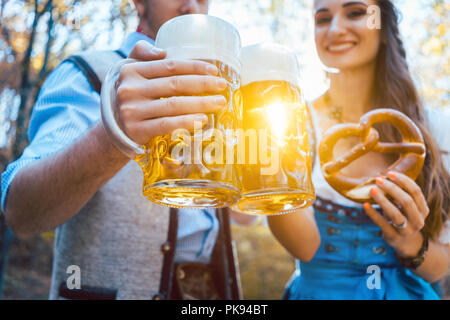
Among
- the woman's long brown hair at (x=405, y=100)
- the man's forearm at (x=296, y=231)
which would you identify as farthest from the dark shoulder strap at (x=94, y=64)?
the woman's long brown hair at (x=405, y=100)

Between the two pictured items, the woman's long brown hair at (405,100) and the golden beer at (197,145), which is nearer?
the golden beer at (197,145)

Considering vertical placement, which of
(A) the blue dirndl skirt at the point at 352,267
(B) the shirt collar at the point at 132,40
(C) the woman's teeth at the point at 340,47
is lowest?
(A) the blue dirndl skirt at the point at 352,267

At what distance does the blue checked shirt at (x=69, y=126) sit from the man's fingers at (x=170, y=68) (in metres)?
0.35

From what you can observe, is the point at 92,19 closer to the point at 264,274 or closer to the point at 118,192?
the point at 118,192

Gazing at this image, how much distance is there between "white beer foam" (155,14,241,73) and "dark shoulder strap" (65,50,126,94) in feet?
A: 1.84

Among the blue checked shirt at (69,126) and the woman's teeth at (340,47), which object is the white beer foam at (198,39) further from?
the woman's teeth at (340,47)

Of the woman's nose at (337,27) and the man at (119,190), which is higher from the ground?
the woman's nose at (337,27)

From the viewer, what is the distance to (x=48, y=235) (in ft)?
22.0

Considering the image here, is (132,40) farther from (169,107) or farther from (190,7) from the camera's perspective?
(169,107)

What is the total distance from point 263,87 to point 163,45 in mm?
214

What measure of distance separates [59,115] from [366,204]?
921 mm

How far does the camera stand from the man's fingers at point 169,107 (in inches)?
19.9

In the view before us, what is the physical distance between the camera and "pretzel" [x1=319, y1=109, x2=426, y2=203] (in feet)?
3.18

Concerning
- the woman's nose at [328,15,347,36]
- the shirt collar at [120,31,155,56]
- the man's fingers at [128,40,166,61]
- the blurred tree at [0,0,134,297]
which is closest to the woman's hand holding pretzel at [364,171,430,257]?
the man's fingers at [128,40,166,61]
